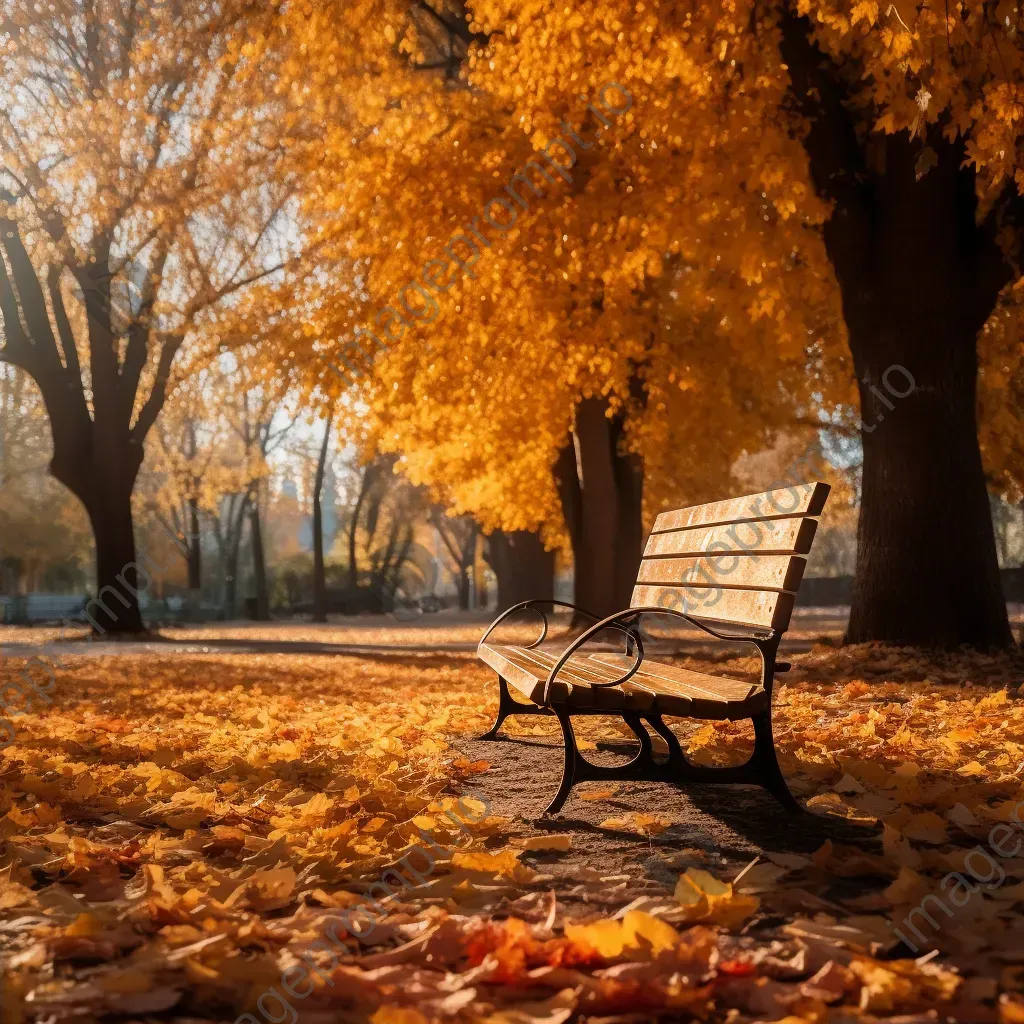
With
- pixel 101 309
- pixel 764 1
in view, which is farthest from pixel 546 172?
pixel 101 309

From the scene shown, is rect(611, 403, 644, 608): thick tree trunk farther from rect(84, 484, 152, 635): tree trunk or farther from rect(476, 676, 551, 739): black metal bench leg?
rect(476, 676, 551, 739): black metal bench leg

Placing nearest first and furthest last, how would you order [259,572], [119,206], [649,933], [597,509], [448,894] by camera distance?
[649,933] < [448,894] < [119,206] < [597,509] < [259,572]

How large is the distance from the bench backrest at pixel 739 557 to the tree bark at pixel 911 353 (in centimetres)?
349

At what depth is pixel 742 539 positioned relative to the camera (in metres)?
4.46

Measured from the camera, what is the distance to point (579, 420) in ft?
51.4

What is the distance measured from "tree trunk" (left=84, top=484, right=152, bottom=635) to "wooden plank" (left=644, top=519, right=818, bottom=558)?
1434 cm

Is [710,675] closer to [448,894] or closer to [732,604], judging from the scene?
[732,604]

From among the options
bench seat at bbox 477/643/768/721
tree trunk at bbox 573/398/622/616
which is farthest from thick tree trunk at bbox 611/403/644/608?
bench seat at bbox 477/643/768/721

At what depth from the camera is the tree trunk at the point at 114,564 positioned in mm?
18422

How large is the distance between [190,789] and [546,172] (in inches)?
344

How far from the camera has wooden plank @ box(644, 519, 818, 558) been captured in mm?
3797

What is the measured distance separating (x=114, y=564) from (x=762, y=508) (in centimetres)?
1627

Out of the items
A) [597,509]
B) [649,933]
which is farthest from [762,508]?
[597,509]

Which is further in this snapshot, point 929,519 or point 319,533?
point 319,533
